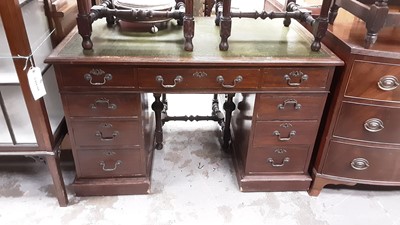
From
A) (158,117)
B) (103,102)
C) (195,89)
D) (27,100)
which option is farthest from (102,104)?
(158,117)

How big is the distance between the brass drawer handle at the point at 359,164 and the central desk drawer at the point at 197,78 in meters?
0.62

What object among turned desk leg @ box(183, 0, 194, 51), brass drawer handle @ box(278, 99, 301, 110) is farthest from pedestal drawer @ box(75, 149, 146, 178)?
brass drawer handle @ box(278, 99, 301, 110)

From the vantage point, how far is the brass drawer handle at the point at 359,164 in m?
1.45

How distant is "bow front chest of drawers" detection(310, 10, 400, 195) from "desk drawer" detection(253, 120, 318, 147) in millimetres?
71

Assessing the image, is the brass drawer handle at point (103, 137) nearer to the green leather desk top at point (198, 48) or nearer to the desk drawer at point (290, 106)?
the green leather desk top at point (198, 48)

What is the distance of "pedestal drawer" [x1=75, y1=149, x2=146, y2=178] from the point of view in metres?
1.44

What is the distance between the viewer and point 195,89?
4.20 feet

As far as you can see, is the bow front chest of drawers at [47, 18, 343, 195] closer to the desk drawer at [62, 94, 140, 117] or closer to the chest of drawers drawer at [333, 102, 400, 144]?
the desk drawer at [62, 94, 140, 117]

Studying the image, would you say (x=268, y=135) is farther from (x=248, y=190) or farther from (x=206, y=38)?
(x=206, y=38)

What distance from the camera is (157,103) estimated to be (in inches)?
68.4

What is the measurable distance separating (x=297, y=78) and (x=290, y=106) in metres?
0.14

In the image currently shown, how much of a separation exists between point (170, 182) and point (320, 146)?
77 centimetres

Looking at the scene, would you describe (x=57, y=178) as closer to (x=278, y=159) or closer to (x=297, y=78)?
(x=278, y=159)

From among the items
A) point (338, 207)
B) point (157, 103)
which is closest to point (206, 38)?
point (157, 103)
